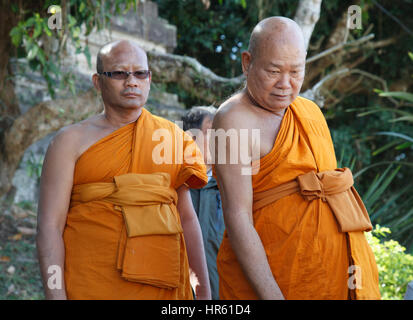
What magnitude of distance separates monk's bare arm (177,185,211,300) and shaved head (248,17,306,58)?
889 millimetres

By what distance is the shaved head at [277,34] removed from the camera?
6.76 ft

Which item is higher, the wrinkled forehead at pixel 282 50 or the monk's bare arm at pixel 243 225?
the wrinkled forehead at pixel 282 50

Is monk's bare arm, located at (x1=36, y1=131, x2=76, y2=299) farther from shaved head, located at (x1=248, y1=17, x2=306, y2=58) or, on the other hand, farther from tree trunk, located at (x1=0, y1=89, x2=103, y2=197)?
tree trunk, located at (x1=0, y1=89, x2=103, y2=197)

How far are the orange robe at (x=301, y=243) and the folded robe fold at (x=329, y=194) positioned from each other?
0.02m

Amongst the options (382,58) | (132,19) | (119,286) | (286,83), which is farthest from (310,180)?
(382,58)

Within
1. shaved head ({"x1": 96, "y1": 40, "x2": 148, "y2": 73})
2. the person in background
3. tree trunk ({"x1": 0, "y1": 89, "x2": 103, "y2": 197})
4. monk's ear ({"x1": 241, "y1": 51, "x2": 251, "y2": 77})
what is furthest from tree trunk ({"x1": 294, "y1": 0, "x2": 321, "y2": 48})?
monk's ear ({"x1": 241, "y1": 51, "x2": 251, "y2": 77})

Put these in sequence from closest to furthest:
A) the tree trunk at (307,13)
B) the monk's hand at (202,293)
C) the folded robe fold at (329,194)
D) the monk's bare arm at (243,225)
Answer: the monk's bare arm at (243,225) → the folded robe fold at (329,194) → the monk's hand at (202,293) → the tree trunk at (307,13)

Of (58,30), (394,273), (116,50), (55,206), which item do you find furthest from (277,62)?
(58,30)

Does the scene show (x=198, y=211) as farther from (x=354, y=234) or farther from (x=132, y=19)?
(x=132, y=19)

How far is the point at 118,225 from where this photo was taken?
232cm

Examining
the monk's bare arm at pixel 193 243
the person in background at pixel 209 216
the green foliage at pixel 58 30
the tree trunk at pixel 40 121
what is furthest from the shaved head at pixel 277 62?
the tree trunk at pixel 40 121

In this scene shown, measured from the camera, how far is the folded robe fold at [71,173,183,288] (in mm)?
2275

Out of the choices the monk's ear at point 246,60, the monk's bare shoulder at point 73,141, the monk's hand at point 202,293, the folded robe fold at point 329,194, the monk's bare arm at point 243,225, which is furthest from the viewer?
the monk's hand at point 202,293

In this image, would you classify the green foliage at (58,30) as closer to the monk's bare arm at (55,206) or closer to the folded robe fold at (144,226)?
the monk's bare arm at (55,206)
